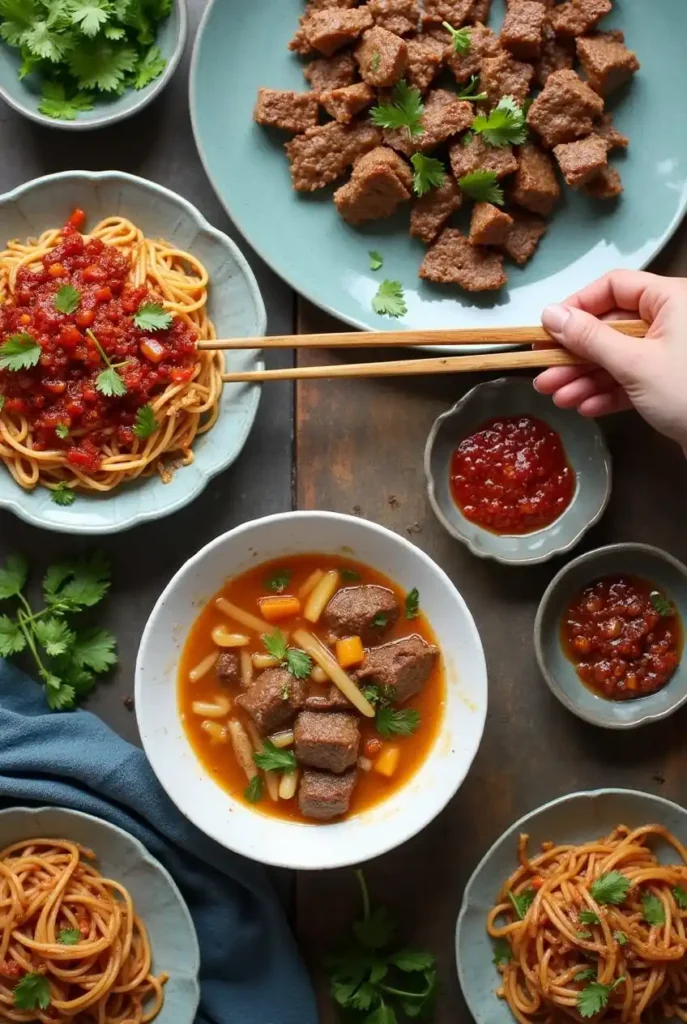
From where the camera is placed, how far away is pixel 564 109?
143 inches

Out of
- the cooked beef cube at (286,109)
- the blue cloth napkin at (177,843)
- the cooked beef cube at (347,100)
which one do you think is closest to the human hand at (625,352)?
the cooked beef cube at (347,100)

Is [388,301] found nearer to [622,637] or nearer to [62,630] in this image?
[622,637]

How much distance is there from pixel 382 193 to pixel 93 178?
1.06 m

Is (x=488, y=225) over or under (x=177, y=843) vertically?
over

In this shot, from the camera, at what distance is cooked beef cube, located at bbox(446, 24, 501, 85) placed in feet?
12.1

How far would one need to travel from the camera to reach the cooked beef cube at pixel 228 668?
3557 millimetres

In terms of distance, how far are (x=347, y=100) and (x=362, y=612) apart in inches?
73.7

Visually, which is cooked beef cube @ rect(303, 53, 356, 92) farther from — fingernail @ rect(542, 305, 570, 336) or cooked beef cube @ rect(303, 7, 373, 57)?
fingernail @ rect(542, 305, 570, 336)

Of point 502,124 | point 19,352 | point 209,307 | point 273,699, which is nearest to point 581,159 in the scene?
Answer: point 502,124

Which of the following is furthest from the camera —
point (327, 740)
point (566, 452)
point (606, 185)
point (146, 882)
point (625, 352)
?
point (566, 452)

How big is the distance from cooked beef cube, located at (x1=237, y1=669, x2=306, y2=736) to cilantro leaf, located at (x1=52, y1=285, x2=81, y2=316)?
145 centimetres

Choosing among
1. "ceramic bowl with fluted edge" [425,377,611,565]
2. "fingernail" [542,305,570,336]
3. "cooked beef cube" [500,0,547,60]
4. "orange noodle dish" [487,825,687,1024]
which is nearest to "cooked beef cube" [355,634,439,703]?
"ceramic bowl with fluted edge" [425,377,611,565]

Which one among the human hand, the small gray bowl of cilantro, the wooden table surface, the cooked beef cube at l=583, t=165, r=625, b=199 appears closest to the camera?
the human hand

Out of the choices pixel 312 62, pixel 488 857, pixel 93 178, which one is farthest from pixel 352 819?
pixel 312 62
